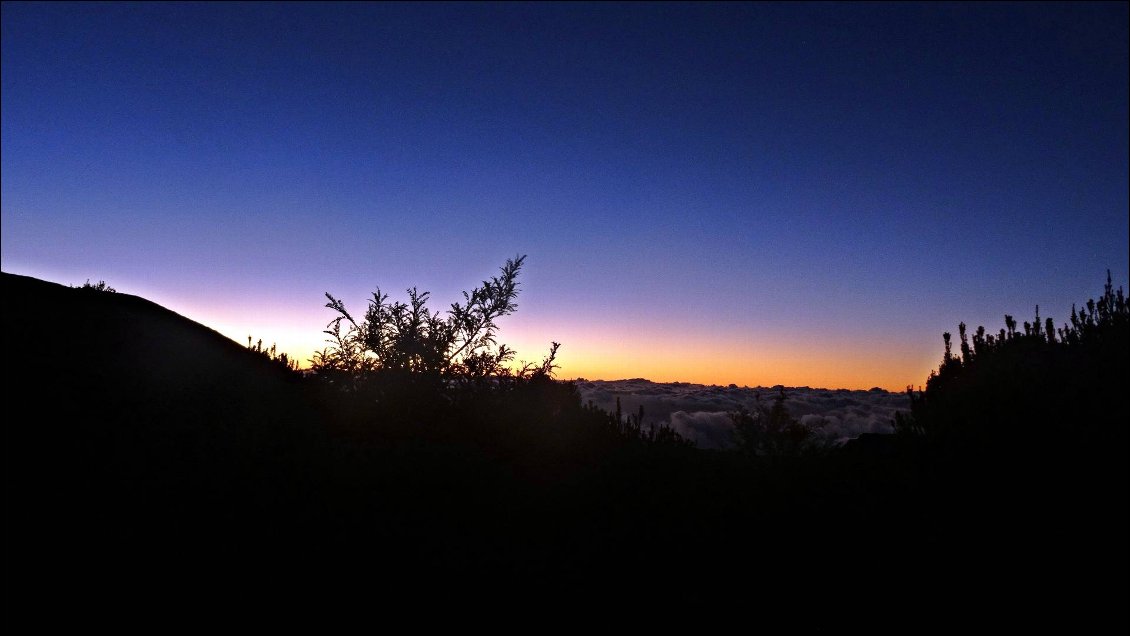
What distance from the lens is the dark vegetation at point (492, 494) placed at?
498 cm

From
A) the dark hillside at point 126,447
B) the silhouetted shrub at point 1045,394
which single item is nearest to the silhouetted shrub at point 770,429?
the silhouetted shrub at point 1045,394

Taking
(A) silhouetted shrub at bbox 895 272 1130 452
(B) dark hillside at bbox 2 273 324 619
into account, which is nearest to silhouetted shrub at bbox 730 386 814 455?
(A) silhouetted shrub at bbox 895 272 1130 452

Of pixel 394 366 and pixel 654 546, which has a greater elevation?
pixel 394 366

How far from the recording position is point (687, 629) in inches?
191

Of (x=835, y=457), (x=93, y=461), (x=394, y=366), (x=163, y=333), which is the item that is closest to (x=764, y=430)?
(x=835, y=457)

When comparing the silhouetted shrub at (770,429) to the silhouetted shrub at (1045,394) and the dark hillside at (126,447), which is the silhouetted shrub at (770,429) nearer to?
the silhouetted shrub at (1045,394)

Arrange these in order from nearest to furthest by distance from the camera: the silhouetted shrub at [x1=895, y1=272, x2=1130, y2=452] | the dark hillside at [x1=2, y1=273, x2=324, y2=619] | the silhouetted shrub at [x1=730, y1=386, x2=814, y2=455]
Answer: the dark hillside at [x1=2, y1=273, x2=324, y2=619] → the silhouetted shrub at [x1=895, y1=272, x2=1130, y2=452] → the silhouetted shrub at [x1=730, y1=386, x2=814, y2=455]

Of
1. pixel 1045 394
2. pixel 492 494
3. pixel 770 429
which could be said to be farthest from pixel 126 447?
pixel 770 429

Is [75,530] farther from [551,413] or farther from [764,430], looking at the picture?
[764,430]

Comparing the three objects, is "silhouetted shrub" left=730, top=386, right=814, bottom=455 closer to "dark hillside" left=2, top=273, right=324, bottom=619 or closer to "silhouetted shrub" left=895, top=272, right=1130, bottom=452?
"silhouetted shrub" left=895, top=272, right=1130, bottom=452

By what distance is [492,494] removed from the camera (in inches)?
259

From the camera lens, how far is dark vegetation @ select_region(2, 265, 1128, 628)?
16.3 ft

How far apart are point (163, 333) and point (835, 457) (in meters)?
8.94

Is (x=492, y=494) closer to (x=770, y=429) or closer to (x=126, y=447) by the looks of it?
(x=126, y=447)
